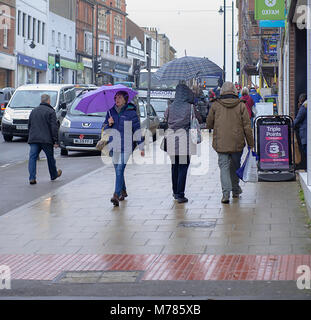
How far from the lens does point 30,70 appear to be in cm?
5934

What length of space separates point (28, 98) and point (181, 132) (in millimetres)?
16367

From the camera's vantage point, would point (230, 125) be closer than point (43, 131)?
Yes

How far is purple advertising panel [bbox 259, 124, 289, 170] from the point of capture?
14.3 metres

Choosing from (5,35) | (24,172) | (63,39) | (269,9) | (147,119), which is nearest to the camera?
(24,172)

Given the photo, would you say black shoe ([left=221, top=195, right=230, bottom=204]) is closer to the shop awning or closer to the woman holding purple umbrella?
the woman holding purple umbrella

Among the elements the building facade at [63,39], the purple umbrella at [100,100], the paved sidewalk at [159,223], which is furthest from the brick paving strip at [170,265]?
the building facade at [63,39]

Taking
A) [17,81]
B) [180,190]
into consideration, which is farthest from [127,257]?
[17,81]

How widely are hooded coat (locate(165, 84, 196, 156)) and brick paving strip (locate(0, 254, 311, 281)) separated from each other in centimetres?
384

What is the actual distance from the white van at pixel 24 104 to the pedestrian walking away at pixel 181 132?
14522 mm

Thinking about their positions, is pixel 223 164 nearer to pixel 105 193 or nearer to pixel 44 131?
pixel 105 193

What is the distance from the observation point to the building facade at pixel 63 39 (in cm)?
6544

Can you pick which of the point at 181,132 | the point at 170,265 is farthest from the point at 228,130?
the point at 170,265

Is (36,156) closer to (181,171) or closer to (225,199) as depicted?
(181,171)
